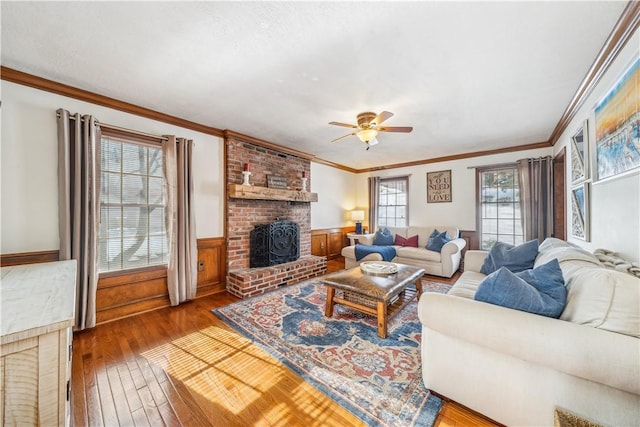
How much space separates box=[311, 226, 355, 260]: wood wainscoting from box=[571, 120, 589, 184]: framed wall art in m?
4.12

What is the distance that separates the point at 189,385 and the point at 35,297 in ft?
3.40

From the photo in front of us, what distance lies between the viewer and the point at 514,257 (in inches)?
96.7

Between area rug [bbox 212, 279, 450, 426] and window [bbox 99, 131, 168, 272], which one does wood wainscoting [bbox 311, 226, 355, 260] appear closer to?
area rug [bbox 212, 279, 450, 426]

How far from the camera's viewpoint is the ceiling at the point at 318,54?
58.0 inches

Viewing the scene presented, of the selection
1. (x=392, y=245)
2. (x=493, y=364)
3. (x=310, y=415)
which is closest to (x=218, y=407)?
(x=310, y=415)

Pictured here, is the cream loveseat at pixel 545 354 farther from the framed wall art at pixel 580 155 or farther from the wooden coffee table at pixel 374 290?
the framed wall art at pixel 580 155

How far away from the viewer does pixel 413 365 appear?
1855 mm

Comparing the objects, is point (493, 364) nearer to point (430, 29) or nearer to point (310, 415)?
point (310, 415)

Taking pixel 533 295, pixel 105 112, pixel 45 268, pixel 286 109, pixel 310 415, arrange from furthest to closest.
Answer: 1. pixel 286 109
2. pixel 105 112
3. pixel 45 268
4. pixel 310 415
5. pixel 533 295

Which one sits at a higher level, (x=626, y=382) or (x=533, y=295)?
(x=533, y=295)

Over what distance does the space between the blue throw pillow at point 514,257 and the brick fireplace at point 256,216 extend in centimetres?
266

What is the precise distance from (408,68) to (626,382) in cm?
224

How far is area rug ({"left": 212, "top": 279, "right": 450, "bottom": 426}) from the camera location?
4.88 ft

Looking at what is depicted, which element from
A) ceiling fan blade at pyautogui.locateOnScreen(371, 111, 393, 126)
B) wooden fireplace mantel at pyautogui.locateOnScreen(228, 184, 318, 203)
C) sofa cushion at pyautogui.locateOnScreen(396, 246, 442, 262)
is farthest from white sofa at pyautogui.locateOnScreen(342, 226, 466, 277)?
ceiling fan blade at pyautogui.locateOnScreen(371, 111, 393, 126)
